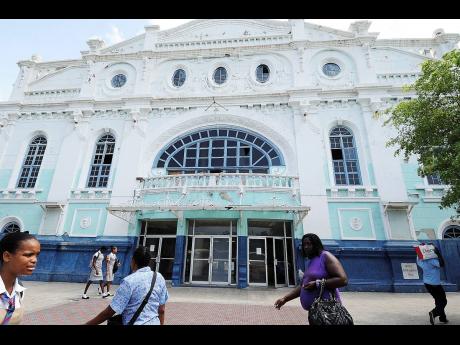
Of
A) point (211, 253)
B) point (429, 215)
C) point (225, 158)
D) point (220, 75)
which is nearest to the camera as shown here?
point (429, 215)

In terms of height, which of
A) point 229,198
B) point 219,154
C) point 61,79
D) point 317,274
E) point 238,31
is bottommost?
point 317,274

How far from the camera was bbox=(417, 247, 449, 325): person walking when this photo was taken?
5.99 meters

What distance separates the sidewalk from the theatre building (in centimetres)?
172

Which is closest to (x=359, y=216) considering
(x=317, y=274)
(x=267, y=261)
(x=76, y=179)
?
(x=267, y=261)

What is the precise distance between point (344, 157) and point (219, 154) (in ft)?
22.0

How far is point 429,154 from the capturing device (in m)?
7.79

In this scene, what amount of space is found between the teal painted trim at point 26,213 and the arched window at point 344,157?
51.9 feet

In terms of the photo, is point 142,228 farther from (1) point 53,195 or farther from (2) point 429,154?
(2) point 429,154

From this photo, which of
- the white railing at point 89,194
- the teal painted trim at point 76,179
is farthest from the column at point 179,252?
the teal painted trim at point 76,179

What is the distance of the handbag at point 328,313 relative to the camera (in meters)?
2.67

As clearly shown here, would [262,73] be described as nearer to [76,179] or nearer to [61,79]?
[76,179]

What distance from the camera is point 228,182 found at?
1270cm

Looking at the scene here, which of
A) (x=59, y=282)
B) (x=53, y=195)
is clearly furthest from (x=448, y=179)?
(x=53, y=195)

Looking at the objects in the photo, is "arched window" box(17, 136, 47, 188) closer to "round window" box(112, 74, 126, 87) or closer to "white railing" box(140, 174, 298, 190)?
"round window" box(112, 74, 126, 87)
